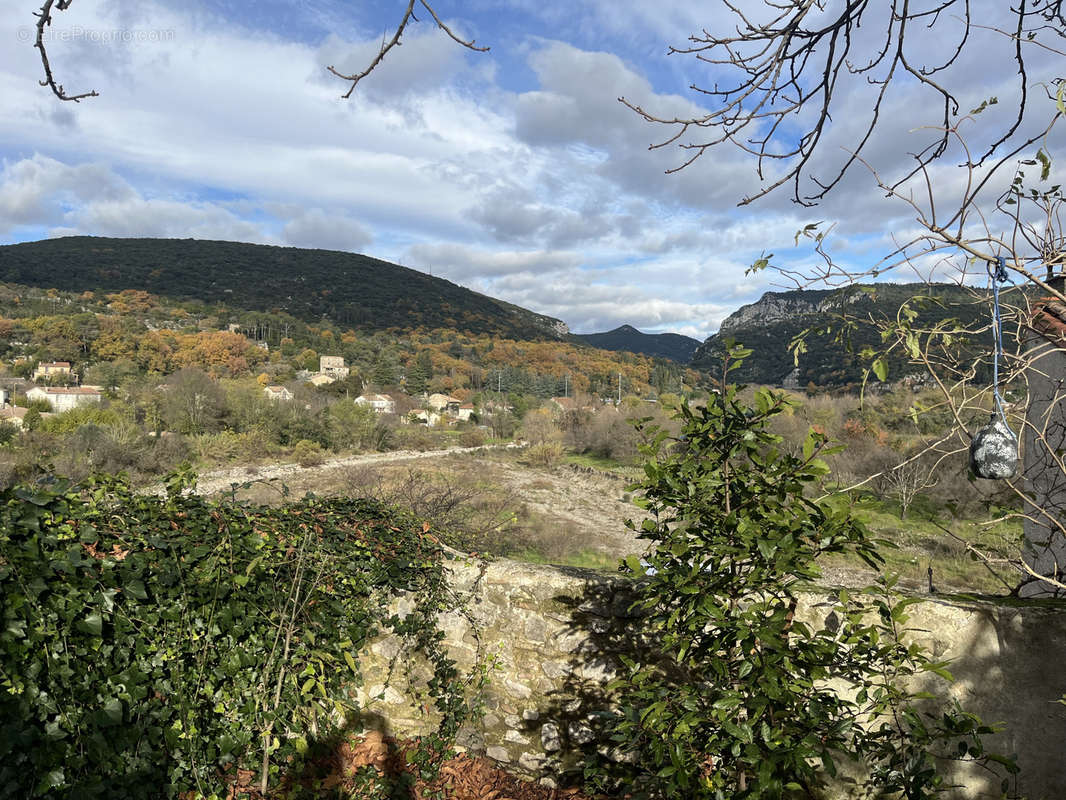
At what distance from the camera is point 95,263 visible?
81625 mm

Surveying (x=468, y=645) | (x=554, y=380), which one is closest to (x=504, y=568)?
(x=468, y=645)

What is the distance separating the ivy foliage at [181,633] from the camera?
75.4 inches

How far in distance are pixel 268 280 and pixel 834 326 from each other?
9986 cm

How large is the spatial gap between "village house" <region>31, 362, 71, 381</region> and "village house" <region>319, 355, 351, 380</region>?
58.1 ft

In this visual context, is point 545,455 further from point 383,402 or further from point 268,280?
point 268,280

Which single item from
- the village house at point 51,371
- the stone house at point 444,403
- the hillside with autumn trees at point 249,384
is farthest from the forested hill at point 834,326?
the village house at point 51,371

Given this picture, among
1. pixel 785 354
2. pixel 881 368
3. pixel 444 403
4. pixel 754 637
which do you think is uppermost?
pixel 785 354

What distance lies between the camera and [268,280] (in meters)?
89.4

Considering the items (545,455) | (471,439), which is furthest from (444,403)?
(545,455)

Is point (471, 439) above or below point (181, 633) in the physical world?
below

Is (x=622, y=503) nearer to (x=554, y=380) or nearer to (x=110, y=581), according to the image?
(x=110, y=581)

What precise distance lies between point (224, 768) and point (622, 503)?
21.4 m

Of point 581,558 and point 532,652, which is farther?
point 581,558

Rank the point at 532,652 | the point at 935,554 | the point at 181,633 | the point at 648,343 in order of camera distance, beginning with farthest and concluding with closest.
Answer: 1. the point at 648,343
2. the point at 935,554
3. the point at 532,652
4. the point at 181,633
